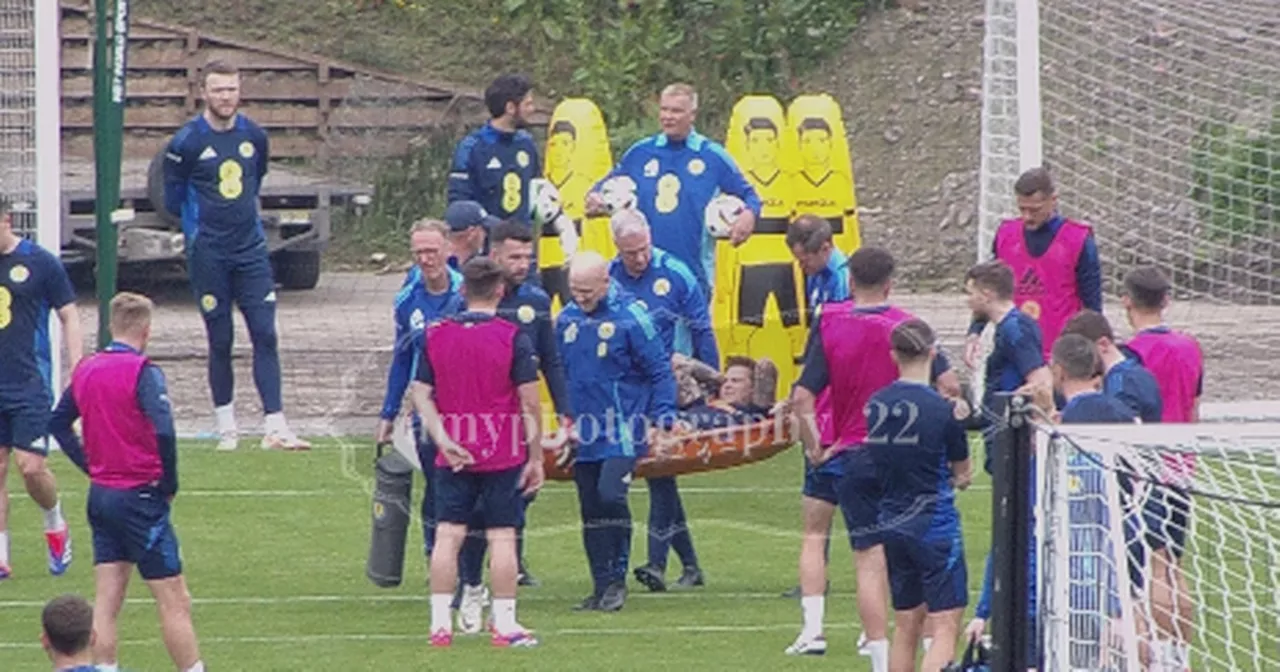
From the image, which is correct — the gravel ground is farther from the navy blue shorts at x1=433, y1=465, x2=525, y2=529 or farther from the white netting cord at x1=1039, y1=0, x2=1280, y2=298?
the navy blue shorts at x1=433, y1=465, x2=525, y2=529

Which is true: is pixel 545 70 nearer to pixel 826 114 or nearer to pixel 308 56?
pixel 308 56

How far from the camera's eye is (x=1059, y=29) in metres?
19.0

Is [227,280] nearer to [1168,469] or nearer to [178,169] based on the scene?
[178,169]

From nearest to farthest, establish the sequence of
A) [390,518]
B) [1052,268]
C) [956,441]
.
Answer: [956,441] → [390,518] → [1052,268]

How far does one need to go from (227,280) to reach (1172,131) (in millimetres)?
6845

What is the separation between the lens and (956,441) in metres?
9.37

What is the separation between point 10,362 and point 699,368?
3234mm

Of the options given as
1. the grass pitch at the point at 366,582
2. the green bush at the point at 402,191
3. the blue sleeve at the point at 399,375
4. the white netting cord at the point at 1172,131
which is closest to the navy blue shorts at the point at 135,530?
the grass pitch at the point at 366,582

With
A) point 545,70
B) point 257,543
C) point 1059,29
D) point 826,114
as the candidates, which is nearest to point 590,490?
point 257,543

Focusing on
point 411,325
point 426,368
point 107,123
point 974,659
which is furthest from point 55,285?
point 974,659

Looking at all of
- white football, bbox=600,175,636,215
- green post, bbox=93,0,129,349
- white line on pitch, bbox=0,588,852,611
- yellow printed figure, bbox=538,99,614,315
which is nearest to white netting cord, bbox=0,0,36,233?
green post, bbox=93,0,129,349

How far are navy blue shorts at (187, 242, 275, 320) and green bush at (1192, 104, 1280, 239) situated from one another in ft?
19.9

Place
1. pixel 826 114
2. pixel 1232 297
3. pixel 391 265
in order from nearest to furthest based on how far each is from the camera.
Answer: pixel 826 114 → pixel 1232 297 → pixel 391 265

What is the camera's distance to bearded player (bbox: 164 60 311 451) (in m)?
15.2
